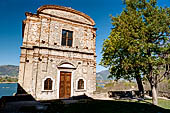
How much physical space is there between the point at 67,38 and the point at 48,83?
18.0 ft

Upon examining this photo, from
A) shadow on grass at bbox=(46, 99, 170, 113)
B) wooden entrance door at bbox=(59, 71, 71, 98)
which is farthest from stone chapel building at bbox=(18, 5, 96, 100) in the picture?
shadow on grass at bbox=(46, 99, 170, 113)

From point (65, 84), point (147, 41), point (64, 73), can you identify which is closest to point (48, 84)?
point (65, 84)

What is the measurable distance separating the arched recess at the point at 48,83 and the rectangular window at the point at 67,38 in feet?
13.7

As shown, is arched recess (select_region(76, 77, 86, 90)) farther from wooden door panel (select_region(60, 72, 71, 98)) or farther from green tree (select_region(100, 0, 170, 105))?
green tree (select_region(100, 0, 170, 105))

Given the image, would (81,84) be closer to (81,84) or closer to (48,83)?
(81,84)

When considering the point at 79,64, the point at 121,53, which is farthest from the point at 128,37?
the point at 79,64

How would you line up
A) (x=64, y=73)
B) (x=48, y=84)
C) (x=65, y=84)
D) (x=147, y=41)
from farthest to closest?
(x=64, y=73), (x=65, y=84), (x=48, y=84), (x=147, y=41)

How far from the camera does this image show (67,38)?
14.2 metres

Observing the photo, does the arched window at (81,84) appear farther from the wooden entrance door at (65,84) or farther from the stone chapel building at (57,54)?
the wooden entrance door at (65,84)

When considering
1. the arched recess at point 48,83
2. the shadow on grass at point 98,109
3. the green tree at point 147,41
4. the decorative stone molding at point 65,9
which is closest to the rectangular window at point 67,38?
the decorative stone molding at point 65,9

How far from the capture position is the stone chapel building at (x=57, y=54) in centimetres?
1180

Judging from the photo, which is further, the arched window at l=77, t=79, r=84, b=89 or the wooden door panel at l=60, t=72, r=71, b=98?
the arched window at l=77, t=79, r=84, b=89

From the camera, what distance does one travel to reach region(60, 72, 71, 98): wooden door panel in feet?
41.8

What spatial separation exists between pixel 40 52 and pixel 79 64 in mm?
4466
